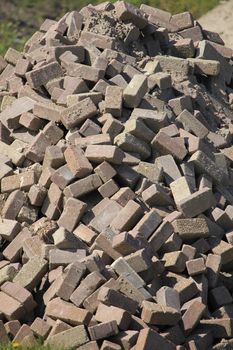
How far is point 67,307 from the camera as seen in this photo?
6547 millimetres

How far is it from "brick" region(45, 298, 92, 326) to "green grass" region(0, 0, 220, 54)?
8.26 meters

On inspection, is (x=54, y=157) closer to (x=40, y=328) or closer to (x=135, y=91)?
A: (x=135, y=91)

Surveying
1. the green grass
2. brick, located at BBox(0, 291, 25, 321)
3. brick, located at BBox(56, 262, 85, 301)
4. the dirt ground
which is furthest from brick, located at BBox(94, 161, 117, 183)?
the green grass

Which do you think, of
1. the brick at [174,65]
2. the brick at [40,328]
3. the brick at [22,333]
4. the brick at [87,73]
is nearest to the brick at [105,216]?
the brick at [40,328]

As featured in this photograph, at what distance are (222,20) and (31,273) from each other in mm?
8759

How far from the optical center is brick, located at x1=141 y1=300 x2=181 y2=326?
639 cm

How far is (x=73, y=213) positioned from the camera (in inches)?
286

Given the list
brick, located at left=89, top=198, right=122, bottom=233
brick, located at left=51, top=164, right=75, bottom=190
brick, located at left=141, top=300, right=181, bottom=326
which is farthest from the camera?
brick, located at left=51, top=164, right=75, bottom=190

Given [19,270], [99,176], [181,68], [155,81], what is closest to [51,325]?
[19,270]

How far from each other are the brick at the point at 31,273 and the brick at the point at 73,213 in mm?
457

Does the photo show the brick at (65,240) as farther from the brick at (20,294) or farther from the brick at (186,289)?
the brick at (186,289)

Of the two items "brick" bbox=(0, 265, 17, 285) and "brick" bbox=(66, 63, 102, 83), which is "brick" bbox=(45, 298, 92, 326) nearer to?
"brick" bbox=(0, 265, 17, 285)

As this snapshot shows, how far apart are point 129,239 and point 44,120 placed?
1857 mm

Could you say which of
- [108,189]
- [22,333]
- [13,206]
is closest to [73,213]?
[108,189]
